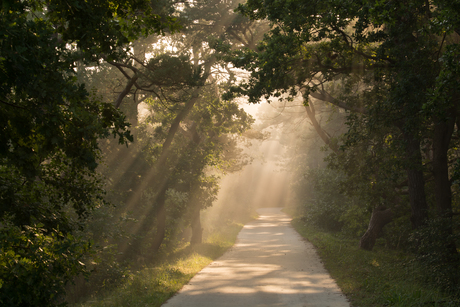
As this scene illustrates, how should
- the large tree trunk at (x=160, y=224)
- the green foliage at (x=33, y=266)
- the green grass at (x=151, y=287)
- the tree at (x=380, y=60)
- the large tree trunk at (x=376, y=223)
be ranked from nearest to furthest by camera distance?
the green foliage at (x=33, y=266) → the green grass at (x=151, y=287) → the tree at (x=380, y=60) → the large tree trunk at (x=376, y=223) → the large tree trunk at (x=160, y=224)

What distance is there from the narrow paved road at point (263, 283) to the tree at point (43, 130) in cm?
437

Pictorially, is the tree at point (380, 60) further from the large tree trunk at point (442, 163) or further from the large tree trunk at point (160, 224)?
the large tree trunk at point (160, 224)

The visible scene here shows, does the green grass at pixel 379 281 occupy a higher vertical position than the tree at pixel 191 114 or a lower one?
lower

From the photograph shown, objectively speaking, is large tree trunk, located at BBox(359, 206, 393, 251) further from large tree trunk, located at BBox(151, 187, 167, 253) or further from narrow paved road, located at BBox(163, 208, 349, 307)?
large tree trunk, located at BBox(151, 187, 167, 253)

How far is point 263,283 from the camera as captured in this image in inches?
386

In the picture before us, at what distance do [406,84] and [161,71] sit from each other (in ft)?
20.9

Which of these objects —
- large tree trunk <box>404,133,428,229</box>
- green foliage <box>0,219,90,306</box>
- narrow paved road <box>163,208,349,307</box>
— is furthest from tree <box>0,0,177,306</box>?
large tree trunk <box>404,133,428,229</box>

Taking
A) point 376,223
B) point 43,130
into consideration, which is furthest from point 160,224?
point 43,130

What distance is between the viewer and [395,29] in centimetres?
913

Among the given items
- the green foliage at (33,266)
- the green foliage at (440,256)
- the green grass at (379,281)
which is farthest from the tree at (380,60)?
the green foliage at (33,266)

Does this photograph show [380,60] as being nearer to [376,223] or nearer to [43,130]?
[376,223]

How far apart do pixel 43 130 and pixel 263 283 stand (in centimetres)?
786

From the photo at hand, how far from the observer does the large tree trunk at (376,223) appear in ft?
47.3

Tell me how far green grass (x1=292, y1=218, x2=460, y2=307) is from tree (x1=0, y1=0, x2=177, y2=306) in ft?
19.8
